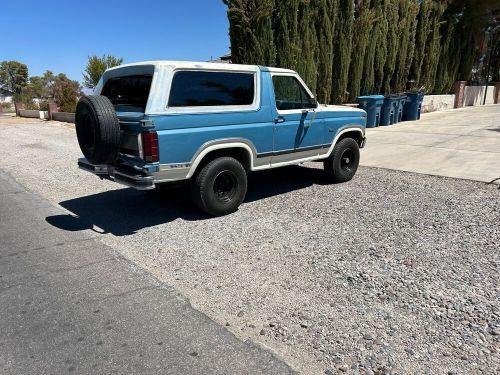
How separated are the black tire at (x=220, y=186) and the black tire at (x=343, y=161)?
2181mm

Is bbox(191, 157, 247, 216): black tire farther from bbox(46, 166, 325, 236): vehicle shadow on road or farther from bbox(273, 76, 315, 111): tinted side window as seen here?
bbox(273, 76, 315, 111): tinted side window

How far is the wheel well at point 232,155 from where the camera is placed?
5.54 meters

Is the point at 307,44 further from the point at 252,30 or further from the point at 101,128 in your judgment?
the point at 101,128

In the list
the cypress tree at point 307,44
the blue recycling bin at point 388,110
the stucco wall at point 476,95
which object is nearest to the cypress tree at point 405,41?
the blue recycling bin at point 388,110

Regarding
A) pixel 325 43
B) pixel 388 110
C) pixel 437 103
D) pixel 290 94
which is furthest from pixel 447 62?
pixel 290 94

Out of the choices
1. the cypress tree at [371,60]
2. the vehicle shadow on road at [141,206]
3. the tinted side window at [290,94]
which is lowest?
the vehicle shadow on road at [141,206]

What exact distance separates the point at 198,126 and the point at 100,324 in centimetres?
278

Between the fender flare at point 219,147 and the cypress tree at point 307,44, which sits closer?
the fender flare at point 219,147

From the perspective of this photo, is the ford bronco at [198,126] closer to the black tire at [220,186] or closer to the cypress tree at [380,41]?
the black tire at [220,186]

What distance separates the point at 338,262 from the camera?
13.7 feet

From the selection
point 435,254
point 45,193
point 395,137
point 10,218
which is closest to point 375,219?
point 435,254

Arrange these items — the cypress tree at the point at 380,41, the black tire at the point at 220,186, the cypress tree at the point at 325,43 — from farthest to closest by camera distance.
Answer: the cypress tree at the point at 380,41 < the cypress tree at the point at 325,43 < the black tire at the point at 220,186

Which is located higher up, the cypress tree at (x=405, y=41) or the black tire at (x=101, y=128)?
the cypress tree at (x=405, y=41)

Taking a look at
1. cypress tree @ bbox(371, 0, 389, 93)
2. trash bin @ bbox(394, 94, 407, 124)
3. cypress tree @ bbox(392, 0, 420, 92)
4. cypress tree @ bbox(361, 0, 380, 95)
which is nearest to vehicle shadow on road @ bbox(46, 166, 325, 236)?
trash bin @ bbox(394, 94, 407, 124)
